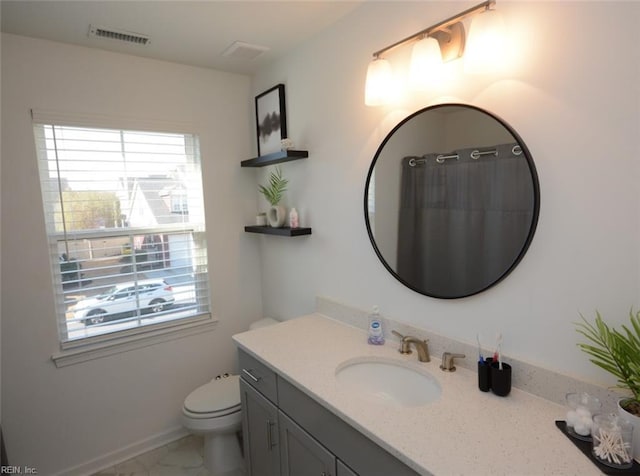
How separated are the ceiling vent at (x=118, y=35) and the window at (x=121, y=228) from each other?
0.52 meters

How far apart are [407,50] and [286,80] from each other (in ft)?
3.22

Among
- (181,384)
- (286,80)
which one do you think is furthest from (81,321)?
(286,80)

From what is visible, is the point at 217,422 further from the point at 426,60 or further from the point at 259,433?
the point at 426,60

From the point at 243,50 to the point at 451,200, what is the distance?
1.58 meters

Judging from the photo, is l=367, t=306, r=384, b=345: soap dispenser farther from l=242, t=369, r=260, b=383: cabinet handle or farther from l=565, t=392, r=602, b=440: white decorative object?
l=565, t=392, r=602, b=440: white decorative object

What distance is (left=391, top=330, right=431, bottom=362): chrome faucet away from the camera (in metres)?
1.55

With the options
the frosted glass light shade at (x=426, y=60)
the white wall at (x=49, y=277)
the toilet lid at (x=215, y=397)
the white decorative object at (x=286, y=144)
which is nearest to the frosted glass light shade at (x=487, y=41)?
the frosted glass light shade at (x=426, y=60)

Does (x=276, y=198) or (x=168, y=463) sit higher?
(x=276, y=198)

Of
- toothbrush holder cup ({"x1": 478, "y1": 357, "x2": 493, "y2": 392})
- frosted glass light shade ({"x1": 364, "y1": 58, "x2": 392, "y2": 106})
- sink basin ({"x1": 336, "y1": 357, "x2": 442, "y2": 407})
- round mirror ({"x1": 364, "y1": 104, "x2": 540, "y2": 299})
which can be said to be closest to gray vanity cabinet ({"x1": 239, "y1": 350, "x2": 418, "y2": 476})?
sink basin ({"x1": 336, "y1": 357, "x2": 442, "y2": 407})

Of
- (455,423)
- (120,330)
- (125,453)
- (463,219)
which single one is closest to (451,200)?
(463,219)

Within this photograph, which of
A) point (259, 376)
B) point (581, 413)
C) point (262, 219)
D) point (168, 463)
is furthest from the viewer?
point (262, 219)

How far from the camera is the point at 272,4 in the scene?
1.74m

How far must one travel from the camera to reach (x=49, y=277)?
2.07m

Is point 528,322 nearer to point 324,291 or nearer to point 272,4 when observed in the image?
point 324,291
